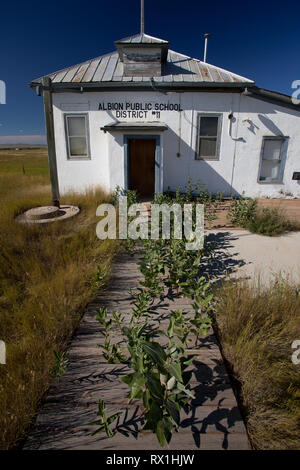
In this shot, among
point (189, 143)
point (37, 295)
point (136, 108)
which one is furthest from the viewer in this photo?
point (189, 143)

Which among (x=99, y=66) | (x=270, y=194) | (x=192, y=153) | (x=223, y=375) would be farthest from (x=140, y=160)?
(x=223, y=375)

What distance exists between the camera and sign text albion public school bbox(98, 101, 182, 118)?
901 cm

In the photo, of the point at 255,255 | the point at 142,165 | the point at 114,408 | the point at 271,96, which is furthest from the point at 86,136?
the point at 114,408

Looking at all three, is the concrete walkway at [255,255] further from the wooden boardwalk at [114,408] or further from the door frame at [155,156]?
the door frame at [155,156]

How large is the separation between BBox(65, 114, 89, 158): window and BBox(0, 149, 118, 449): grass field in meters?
5.00

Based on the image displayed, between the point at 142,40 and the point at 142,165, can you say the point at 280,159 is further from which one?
the point at 142,40

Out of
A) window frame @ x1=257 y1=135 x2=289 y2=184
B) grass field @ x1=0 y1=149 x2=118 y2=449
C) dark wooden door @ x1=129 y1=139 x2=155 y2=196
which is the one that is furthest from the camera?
dark wooden door @ x1=129 y1=139 x2=155 y2=196

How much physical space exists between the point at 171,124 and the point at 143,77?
2.15 metres

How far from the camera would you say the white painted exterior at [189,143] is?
895 centimetres

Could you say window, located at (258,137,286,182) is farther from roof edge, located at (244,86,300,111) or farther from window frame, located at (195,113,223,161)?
window frame, located at (195,113,223,161)

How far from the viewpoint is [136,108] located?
905 cm

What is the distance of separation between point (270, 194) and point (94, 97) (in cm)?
816

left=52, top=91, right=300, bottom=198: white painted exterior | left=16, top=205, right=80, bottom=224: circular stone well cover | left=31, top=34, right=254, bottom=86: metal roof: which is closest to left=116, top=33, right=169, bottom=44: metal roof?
left=31, top=34, right=254, bottom=86: metal roof
